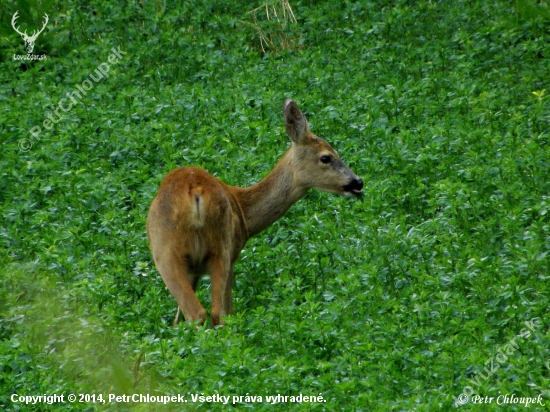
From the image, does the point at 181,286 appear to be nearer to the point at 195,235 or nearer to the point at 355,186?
the point at 195,235

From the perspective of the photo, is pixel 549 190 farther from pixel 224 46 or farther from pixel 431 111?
pixel 224 46

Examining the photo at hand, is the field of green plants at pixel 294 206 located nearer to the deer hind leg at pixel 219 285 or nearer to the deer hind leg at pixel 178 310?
the deer hind leg at pixel 178 310

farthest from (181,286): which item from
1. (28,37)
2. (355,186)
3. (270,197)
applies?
(28,37)

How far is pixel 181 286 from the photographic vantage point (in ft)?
23.6

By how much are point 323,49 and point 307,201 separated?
3720mm

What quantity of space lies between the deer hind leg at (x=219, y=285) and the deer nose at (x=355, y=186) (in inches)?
75.2

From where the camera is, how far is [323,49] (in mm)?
12773

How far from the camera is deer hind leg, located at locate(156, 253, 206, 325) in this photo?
7086 mm

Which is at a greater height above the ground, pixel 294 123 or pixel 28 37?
pixel 28 37

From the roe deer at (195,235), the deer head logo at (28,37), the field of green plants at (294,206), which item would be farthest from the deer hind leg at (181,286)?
the deer head logo at (28,37)

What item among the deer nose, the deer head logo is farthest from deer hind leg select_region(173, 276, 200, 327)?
the deer head logo

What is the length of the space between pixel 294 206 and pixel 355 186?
2.41 feet

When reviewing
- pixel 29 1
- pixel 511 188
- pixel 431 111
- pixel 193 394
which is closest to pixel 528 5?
pixel 431 111

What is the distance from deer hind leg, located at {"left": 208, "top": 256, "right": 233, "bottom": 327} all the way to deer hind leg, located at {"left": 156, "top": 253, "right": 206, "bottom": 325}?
0.35 feet
